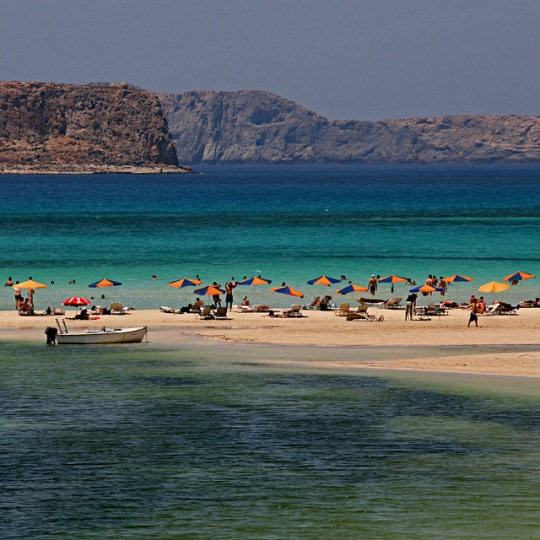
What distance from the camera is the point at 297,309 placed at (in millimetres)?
57375

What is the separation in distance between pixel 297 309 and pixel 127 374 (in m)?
17.1

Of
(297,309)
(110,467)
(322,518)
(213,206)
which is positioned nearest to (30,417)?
(110,467)

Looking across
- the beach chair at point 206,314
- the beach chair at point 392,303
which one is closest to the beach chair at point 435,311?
the beach chair at point 392,303

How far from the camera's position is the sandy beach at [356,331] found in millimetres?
43875

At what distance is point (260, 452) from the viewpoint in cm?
3012

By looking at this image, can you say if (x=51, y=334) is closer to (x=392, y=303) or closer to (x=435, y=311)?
(x=435, y=311)

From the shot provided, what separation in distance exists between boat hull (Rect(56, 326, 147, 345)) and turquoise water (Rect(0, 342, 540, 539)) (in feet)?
16.4

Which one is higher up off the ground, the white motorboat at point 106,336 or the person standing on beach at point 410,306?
the person standing on beach at point 410,306

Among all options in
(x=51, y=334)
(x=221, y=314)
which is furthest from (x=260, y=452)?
(x=221, y=314)

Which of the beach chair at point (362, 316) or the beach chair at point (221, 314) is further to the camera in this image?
→ the beach chair at point (221, 314)

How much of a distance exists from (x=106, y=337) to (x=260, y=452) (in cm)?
2031

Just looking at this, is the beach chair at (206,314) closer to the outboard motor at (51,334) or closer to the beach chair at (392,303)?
the beach chair at (392,303)

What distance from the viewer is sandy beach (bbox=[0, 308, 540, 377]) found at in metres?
43.9

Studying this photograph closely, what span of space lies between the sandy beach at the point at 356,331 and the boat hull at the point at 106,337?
39.3 inches
